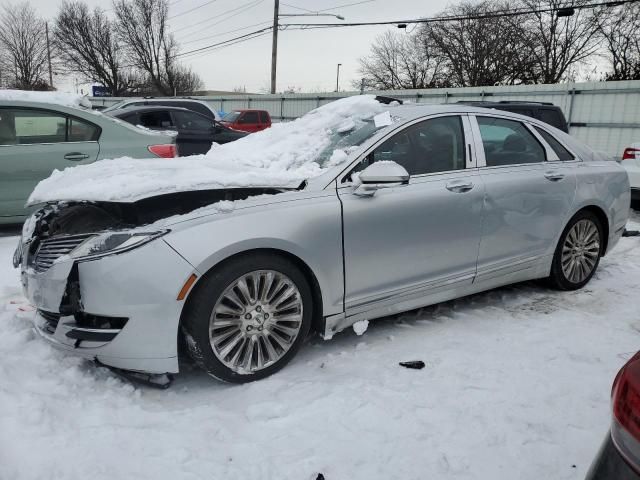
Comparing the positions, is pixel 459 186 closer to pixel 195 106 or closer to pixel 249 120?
pixel 195 106

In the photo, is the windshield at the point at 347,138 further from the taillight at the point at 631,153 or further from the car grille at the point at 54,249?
the taillight at the point at 631,153

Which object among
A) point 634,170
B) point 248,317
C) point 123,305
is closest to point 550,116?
point 634,170

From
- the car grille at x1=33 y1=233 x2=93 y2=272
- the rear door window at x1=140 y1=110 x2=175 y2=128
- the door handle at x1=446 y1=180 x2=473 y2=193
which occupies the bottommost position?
the car grille at x1=33 y1=233 x2=93 y2=272

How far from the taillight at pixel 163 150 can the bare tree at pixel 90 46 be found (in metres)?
50.4

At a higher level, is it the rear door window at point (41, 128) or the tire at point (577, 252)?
the rear door window at point (41, 128)

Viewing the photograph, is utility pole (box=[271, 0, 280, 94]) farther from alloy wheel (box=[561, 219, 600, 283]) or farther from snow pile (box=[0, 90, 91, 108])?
alloy wheel (box=[561, 219, 600, 283])

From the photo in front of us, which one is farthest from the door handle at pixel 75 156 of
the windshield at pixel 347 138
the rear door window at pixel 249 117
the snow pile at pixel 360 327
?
the rear door window at pixel 249 117

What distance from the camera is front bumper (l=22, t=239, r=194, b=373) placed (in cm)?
255

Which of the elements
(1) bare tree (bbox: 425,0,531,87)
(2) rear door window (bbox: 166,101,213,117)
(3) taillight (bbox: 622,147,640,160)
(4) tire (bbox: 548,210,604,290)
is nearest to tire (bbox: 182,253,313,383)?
(4) tire (bbox: 548,210,604,290)

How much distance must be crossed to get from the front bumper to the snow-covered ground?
0.25 metres

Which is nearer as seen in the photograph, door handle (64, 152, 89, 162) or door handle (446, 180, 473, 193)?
door handle (446, 180, 473, 193)

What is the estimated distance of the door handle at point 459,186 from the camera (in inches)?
139

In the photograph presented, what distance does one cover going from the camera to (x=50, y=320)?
9.28 ft

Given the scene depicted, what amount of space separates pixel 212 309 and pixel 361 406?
0.93 m
